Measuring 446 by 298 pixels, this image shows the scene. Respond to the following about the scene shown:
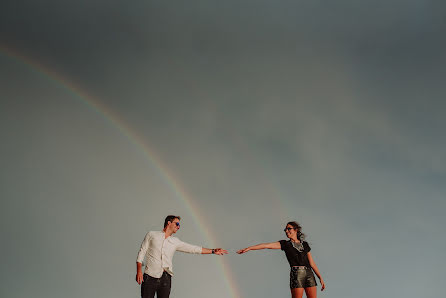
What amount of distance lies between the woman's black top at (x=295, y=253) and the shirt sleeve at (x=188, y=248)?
2123 millimetres

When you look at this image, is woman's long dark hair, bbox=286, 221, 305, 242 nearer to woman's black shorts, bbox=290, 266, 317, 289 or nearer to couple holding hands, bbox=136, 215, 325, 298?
couple holding hands, bbox=136, 215, 325, 298

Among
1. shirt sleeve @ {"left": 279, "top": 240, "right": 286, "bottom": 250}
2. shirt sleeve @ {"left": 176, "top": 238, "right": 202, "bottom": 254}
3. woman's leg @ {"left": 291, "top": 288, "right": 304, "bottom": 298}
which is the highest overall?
shirt sleeve @ {"left": 176, "top": 238, "right": 202, "bottom": 254}

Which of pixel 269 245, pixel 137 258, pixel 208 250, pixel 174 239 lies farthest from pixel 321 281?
pixel 137 258

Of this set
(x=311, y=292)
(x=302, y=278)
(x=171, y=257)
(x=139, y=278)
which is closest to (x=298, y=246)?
(x=302, y=278)

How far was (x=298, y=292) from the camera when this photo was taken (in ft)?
32.3

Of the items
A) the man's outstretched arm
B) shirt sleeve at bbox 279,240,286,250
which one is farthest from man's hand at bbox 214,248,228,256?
shirt sleeve at bbox 279,240,286,250

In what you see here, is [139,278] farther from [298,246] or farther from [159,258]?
[298,246]

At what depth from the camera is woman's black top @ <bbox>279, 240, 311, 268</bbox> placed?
1020 centimetres

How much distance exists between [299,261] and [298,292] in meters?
0.72

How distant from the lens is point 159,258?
987 centimetres

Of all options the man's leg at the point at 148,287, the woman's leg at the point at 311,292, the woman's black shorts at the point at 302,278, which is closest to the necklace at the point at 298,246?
the woman's black shorts at the point at 302,278

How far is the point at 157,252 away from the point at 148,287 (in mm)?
799

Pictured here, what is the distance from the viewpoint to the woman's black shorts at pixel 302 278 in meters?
9.93

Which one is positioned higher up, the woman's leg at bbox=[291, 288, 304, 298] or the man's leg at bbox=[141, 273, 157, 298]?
the man's leg at bbox=[141, 273, 157, 298]
